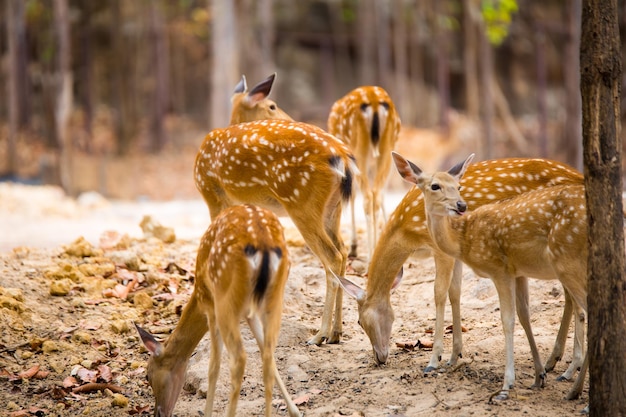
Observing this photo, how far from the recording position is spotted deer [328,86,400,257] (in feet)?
29.9

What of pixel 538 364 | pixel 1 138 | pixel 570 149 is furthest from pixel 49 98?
pixel 538 364

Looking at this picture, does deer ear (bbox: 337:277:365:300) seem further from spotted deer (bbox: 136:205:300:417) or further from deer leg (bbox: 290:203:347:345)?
spotted deer (bbox: 136:205:300:417)

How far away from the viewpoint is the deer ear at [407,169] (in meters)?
6.10

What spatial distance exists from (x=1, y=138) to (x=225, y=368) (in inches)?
923

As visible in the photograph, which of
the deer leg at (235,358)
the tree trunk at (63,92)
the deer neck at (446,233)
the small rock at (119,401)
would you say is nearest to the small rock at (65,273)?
the small rock at (119,401)

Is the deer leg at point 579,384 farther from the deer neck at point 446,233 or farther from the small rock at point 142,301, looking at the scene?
the small rock at point 142,301

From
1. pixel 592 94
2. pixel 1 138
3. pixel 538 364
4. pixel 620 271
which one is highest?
pixel 592 94

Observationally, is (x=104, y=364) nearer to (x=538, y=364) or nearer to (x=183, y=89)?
(x=538, y=364)

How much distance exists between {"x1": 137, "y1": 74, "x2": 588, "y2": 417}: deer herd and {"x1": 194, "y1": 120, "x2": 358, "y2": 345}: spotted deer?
0.01m

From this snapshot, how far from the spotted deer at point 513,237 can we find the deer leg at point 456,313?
19.6 inches

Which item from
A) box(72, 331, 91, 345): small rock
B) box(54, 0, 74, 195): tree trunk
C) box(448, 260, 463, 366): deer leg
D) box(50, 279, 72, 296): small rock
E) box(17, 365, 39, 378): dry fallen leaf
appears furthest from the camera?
box(54, 0, 74, 195): tree trunk

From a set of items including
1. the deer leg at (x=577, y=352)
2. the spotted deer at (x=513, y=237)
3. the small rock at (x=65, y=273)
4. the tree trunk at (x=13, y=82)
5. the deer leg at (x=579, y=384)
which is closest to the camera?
the spotted deer at (x=513, y=237)

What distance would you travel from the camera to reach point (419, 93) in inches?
1159

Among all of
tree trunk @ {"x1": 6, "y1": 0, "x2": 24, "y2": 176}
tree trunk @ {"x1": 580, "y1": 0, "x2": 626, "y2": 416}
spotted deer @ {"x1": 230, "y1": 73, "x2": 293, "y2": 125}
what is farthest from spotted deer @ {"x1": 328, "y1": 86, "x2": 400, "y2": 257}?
tree trunk @ {"x1": 6, "y1": 0, "x2": 24, "y2": 176}
